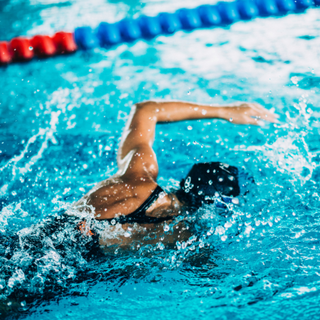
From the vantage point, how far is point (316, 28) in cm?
436

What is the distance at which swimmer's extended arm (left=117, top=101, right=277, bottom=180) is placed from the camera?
6.23 feet

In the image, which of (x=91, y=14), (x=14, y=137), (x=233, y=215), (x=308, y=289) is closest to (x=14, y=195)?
(x=14, y=137)

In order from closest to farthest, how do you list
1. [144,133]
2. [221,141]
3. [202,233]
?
1. [202,233]
2. [144,133]
3. [221,141]

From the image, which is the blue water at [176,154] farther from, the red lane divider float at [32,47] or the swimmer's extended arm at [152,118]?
the swimmer's extended arm at [152,118]

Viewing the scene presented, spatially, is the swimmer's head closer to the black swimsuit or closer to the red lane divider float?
the black swimsuit

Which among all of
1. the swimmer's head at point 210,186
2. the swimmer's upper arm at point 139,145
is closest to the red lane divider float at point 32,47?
the swimmer's upper arm at point 139,145

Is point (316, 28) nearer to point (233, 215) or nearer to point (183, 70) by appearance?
point (183, 70)

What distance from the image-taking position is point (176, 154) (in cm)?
294

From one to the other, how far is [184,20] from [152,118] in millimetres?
2894

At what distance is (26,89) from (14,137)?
0.93 meters

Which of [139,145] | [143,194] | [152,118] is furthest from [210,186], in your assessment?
[152,118]

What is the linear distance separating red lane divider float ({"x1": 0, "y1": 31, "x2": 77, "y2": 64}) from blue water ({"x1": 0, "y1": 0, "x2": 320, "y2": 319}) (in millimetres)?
113

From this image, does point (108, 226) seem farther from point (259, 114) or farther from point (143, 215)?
point (259, 114)

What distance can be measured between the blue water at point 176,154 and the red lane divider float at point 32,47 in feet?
0.37
